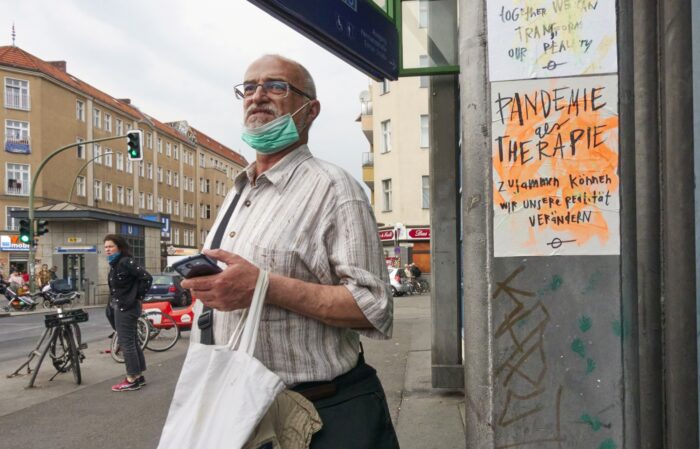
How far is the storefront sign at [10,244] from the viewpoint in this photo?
44594mm

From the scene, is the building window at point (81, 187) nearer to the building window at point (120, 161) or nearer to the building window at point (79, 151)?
the building window at point (79, 151)

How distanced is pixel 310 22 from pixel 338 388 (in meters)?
2.17

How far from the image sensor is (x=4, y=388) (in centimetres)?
799

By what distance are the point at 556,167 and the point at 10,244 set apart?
164 feet

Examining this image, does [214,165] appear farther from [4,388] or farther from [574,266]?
[574,266]

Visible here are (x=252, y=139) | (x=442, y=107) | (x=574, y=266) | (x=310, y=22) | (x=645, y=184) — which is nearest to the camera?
(x=252, y=139)

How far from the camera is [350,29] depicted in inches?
146

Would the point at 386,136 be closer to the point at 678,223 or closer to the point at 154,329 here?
the point at 154,329

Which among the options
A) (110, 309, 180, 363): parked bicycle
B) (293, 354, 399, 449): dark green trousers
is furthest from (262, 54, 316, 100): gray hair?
(110, 309, 180, 363): parked bicycle

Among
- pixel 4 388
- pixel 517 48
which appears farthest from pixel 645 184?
pixel 4 388

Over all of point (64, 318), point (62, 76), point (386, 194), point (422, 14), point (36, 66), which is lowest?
point (64, 318)

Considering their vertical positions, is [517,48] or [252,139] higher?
[517,48]

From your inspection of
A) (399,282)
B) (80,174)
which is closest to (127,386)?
(399,282)

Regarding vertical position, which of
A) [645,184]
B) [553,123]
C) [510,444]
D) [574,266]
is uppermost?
[553,123]
